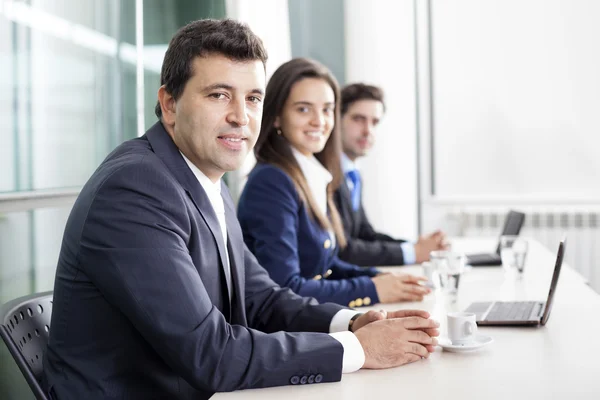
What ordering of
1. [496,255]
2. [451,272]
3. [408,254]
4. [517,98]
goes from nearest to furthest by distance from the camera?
[451,272] → [496,255] → [408,254] → [517,98]

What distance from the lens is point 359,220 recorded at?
11.5 feet

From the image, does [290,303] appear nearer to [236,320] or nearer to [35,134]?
[236,320]

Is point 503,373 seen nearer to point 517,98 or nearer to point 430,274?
point 430,274

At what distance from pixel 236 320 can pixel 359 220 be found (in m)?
1.90

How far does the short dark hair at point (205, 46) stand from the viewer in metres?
1.54

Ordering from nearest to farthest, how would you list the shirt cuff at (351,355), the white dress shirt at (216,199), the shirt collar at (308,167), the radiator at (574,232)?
the shirt cuff at (351,355) < the white dress shirt at (216,199) < the shirt collar at (308,167) < the radiator at (574,232)

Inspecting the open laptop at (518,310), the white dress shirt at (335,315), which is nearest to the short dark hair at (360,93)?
the open laptop at (518,310)

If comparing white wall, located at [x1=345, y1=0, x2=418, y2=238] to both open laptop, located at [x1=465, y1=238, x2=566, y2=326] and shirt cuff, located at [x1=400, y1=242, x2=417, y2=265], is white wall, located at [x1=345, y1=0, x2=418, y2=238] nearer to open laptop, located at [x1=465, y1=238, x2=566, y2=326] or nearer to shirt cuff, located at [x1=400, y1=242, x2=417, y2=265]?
shirt cuff, located at [x1=400, y1=242, x2=417, y2=265]

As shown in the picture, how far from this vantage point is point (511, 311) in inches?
72.4

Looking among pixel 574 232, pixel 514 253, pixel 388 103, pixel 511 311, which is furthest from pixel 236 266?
pixel 574 232

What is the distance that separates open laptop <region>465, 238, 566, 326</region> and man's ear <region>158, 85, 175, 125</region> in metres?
0.87

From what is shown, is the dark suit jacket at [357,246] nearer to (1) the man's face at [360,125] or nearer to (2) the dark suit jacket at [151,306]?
(1) the man's face at [360,125]

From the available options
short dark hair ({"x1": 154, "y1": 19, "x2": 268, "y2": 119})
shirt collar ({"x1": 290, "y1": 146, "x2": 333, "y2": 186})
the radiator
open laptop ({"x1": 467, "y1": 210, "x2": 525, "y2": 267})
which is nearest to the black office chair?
short dark hair ({"x1": 154, "y1": 19, "x2": 268, "y2": 119})

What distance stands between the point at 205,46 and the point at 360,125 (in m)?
2.23
